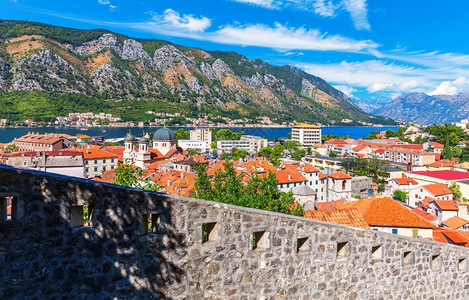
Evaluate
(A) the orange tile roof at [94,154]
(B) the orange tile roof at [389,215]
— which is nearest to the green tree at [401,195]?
(B) the orange tile roof at [389,215]

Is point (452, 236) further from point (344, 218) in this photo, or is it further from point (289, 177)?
point (289, 177)

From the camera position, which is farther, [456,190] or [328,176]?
[456,190]

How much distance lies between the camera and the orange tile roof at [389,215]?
1928 cm

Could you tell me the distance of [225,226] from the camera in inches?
187

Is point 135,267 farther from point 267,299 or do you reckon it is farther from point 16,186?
point 267,299

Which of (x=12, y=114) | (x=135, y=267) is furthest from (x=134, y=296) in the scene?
(x=12, y=114)

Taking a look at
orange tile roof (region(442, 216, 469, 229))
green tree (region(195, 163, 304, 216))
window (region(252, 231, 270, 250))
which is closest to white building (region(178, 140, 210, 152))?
orange tile roof (region(442, 216, 469, 229))

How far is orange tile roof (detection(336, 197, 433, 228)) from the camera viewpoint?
63.3 feet

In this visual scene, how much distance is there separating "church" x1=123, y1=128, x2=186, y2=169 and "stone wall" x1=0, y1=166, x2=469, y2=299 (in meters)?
62.4

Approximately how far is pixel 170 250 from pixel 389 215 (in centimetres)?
1879

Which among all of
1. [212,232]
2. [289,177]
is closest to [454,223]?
[289,177]

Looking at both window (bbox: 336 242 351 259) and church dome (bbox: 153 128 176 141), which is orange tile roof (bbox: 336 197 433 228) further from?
church dome (bbox: 153 128 176 141)

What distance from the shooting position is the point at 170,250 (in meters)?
4.39

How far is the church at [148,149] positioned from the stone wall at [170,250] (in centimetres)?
6244
